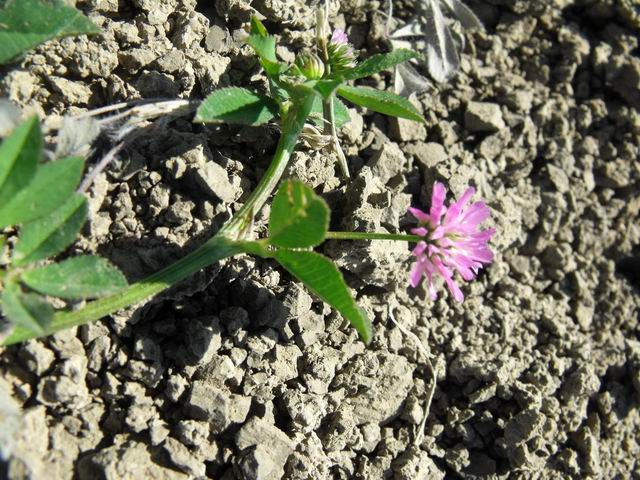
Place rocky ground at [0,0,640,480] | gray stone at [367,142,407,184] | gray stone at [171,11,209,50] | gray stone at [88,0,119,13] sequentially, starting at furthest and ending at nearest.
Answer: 1. gray stone at [367,142,407,184]
2. gray stone at [171,11,209,50]
3. gray stone at [88,0,119,13]
4. rocky ground at [0,0,640,480]

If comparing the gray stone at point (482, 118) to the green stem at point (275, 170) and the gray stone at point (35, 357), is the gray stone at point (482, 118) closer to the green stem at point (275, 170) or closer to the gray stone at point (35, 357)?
the green stem at point (275, 170)

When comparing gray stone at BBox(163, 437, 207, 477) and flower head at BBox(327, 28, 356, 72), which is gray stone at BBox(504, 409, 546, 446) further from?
flower head at BBox(327, 28, 356, 72)

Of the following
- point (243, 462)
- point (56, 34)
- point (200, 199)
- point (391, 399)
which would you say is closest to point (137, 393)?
point (243, 462)

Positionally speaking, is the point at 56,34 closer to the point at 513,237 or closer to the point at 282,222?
the point at 282,222

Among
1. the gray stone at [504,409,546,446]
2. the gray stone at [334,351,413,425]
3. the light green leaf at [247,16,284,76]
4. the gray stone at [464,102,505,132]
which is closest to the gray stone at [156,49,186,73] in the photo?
the light green leaf at [247,16,284,76]

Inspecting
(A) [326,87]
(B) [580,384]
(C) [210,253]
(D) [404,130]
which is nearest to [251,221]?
(C) [210,253]

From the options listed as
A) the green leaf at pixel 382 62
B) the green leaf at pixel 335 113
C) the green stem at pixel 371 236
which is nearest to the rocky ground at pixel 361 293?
the green leaf at pixel 335 113

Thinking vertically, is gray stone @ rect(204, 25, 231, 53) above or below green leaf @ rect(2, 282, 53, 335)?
above

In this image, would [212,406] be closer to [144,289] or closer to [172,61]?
[144,289]
